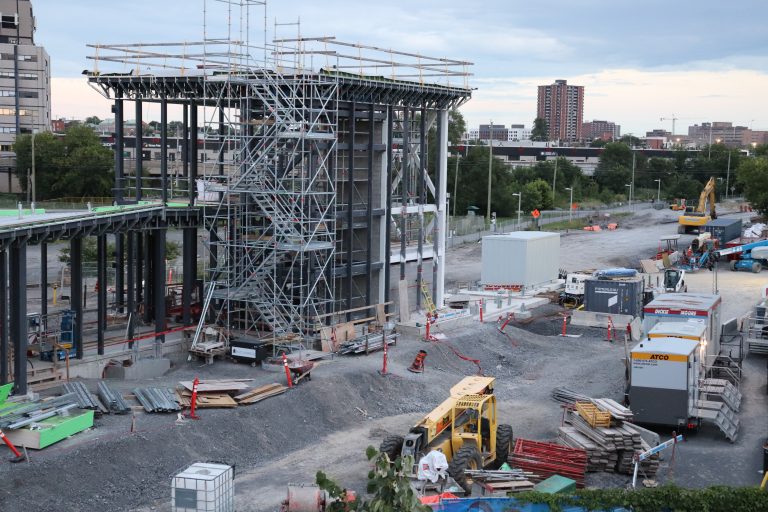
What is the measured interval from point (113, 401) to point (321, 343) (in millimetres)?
10451

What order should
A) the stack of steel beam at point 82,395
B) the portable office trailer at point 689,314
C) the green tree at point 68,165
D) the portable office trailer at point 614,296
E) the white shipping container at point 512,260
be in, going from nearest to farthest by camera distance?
the stack of steel beam at point 82,395
the portable office trailer at point 689,314
the portable office trailer at point 614,296
the white shipping container at point 512,260
the green tree at point 68,165

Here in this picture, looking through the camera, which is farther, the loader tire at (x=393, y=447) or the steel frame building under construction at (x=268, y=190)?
the steel frame building under construction at (x=268, y=190)

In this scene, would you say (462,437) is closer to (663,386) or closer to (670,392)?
(663,386)

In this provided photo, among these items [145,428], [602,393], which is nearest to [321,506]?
[145,428]

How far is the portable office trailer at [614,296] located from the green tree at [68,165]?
175 ft

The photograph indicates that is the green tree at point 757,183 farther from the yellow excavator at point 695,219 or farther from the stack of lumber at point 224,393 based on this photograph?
the stack of lumber at point 224,393

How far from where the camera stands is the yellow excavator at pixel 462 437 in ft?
78.2

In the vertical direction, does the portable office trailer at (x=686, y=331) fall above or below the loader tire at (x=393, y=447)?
above

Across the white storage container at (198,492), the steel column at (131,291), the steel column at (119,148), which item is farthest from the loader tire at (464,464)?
the steel column at (119,148)

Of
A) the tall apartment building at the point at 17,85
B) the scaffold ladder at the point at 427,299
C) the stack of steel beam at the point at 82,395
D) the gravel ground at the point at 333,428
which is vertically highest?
the tall apartment building at the point at 17,85

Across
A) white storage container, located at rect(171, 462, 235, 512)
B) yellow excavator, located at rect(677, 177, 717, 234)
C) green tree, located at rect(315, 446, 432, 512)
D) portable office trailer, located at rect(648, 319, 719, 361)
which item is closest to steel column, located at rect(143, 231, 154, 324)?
white storage container, located at rect(171, 462, 235, 512)

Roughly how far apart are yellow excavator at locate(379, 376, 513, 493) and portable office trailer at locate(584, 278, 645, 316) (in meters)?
22.4

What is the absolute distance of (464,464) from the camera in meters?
23.8

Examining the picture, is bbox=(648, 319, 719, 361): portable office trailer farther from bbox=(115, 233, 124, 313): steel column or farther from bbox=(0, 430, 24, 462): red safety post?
bbox=(115, 233, 124, 313): steel column
